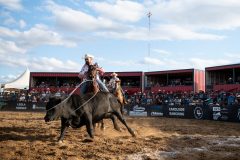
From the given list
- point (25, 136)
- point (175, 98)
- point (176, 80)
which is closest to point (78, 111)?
point (25, 136)

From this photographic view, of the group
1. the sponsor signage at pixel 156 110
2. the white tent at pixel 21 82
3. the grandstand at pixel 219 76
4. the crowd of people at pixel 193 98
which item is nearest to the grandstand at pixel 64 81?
the white tent at pixel 21 82

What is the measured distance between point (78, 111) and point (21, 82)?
116ft

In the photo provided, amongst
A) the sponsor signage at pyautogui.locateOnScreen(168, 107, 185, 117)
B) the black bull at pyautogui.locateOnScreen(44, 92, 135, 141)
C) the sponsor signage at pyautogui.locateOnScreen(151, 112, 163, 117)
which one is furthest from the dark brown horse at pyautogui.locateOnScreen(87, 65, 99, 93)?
the sponsor signage at pyautogui.locateOnScreen(151, 112, 163, 117)

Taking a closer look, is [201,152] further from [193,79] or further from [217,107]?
[193,79]

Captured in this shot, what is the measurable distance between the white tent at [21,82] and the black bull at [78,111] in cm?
3200

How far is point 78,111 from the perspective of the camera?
358 inches

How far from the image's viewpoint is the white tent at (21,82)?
1583 inches

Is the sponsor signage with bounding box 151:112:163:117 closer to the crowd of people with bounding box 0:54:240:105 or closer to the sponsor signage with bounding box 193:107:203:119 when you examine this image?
the crowd of people with bounding box 0:54:240:105

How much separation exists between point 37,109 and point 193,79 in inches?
661

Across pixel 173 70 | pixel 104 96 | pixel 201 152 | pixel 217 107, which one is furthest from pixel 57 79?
pixel 201 152

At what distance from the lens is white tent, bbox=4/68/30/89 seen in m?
40.2

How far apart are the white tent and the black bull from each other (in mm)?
32000

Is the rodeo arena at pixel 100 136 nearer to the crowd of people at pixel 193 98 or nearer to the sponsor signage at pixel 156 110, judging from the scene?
the crowd of people at pixel 193 98

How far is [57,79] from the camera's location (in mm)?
45469
